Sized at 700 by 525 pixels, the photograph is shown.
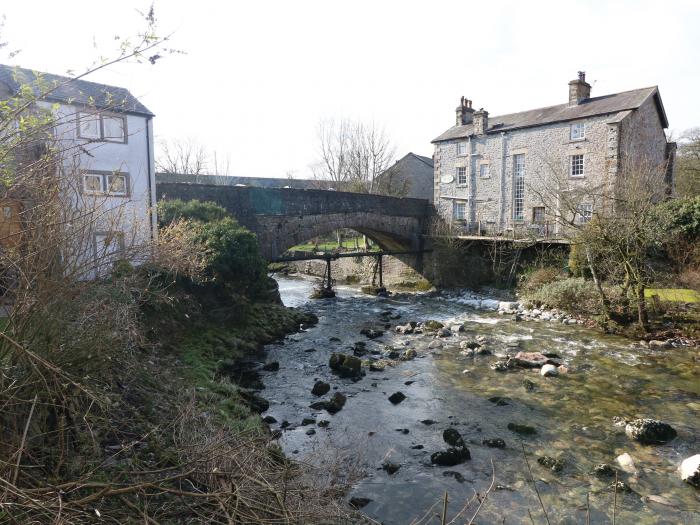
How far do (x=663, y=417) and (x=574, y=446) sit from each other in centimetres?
242

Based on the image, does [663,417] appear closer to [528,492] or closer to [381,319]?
[528,492]

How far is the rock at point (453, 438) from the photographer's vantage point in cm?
851

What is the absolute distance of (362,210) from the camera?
2523cm

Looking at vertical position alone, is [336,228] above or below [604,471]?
above

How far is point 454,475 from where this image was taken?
25.1 ft

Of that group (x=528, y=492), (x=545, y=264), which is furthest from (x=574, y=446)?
(x=545, y=264)

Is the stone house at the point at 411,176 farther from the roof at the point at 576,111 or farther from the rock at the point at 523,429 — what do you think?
the rock at the point at 523,429

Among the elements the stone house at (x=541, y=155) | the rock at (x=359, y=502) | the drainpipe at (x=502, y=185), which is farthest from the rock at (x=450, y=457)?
the drainpipe at (x=502, y=185)

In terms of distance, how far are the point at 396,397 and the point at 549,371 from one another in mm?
4182

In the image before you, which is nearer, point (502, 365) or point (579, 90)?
point (502, 365)

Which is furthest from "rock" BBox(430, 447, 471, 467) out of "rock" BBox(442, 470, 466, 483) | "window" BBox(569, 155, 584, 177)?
"window" BBox(569, 155, 584, 177)

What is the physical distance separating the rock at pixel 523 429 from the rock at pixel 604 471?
1433mm

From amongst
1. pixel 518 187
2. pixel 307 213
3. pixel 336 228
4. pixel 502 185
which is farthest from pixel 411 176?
pixel 307 213

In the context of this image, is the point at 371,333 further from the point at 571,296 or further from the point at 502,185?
the point at 502,185
